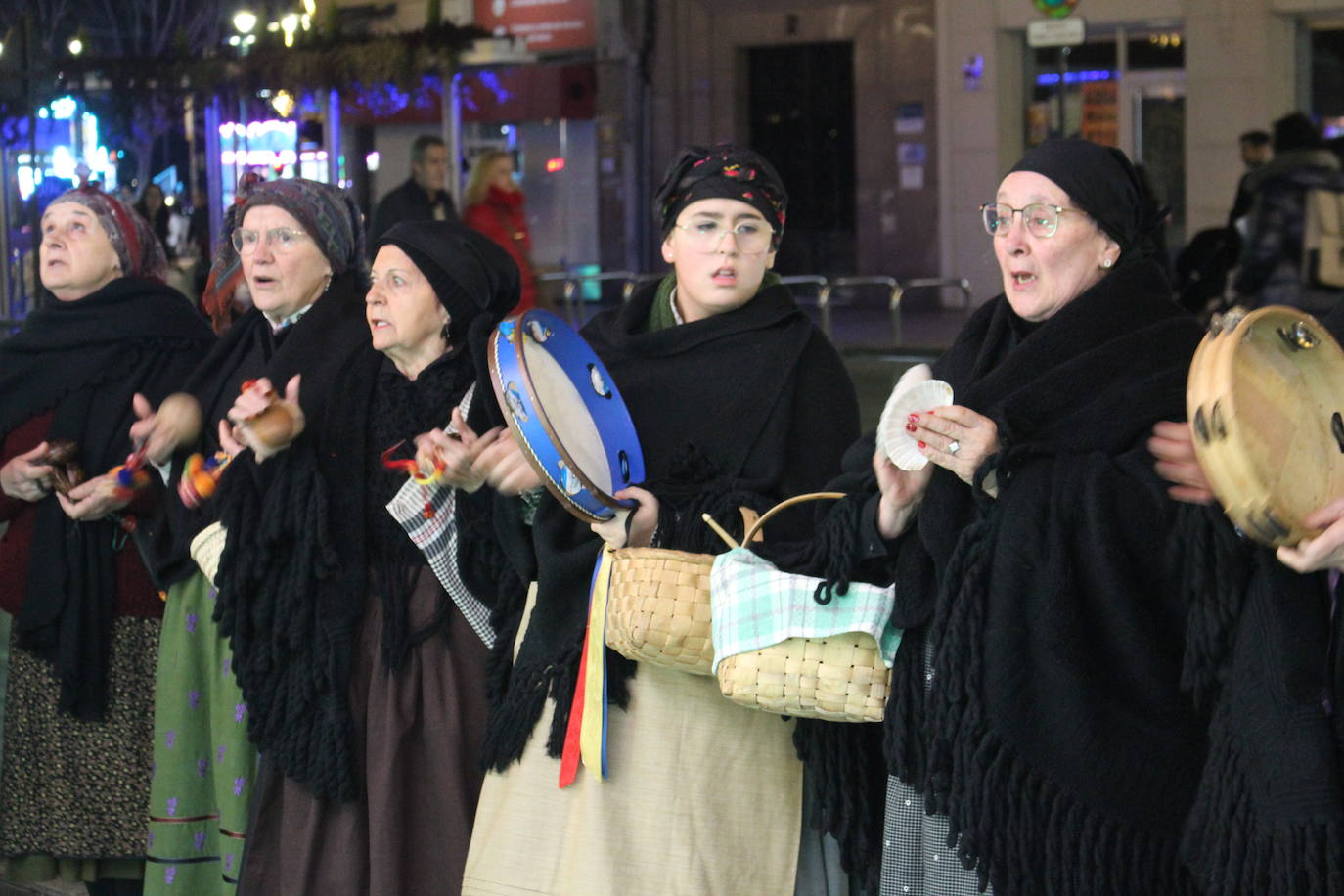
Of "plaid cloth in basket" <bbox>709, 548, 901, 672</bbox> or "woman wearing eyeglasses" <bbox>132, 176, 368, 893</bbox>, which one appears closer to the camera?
"plaid cloth in basket" <bbox>709, 548, 901, 672</bbox>

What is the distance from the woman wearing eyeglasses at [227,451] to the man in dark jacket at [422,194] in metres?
5.02

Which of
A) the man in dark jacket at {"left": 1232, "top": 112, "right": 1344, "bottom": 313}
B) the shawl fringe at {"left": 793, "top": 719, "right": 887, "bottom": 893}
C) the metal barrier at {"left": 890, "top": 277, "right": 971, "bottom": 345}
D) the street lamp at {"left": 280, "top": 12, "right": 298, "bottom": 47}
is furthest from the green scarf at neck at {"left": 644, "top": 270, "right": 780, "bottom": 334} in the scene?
the street lamp at {"left": 280, "top": 12, "right": 298, "bottom": 47}

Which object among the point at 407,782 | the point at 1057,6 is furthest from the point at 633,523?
the point at 1057,6

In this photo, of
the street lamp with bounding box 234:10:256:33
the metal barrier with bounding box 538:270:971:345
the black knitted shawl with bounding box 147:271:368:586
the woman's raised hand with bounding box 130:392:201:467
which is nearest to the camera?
Answer: the black knitted shawl with bounding box 147:271:368:586

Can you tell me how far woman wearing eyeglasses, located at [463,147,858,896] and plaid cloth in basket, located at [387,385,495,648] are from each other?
0.16 meters

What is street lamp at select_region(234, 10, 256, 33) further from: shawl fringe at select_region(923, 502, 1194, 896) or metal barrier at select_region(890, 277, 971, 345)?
shawl fringe at select_region(923, 502, 1194, 896)

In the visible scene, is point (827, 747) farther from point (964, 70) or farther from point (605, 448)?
point (964, 70)

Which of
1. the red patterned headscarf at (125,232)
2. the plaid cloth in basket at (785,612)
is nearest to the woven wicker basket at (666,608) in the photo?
the plaid cloth in basket at (785,612)

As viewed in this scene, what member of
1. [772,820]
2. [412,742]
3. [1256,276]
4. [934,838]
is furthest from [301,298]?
[1256,276]

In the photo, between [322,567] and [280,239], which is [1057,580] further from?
[280,239]

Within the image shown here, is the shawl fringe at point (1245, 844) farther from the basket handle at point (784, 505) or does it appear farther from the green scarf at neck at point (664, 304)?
the green scarf at neck at point (664, 304)

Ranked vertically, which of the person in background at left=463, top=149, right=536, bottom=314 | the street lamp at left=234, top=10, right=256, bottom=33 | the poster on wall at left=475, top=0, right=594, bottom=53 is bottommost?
the person in background at left=463, top=149, right=536, bottom=314

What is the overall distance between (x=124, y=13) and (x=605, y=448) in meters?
9.88

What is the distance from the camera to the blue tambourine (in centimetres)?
316
